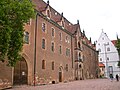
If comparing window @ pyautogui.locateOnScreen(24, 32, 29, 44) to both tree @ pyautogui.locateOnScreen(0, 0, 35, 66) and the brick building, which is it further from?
tree @ pyautogui.locateOnScreen(0, 0, 35, 66)

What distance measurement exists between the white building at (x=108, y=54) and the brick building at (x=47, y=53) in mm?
26644

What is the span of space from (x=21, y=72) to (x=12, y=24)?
43.5ft

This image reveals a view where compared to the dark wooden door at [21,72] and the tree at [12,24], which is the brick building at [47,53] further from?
the tree at [12,24]

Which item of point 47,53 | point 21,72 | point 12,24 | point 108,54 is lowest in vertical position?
point 21,72

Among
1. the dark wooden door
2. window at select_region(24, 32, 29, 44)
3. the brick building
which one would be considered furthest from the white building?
window at select_region(24, 32, 29, 44)

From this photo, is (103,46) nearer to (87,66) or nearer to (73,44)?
(87,66)

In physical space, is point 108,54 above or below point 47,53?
above

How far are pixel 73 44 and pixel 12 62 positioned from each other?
105 feet

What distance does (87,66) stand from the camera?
5972 cm

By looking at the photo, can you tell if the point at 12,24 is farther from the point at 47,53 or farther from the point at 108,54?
the point at 108,54

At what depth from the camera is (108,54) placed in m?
79.1

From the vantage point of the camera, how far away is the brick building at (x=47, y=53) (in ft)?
96.1

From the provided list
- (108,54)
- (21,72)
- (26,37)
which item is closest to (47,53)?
(26,37)

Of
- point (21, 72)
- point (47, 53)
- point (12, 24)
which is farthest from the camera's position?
point (47, 53)
